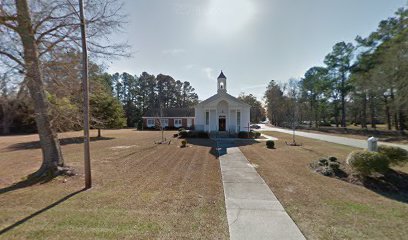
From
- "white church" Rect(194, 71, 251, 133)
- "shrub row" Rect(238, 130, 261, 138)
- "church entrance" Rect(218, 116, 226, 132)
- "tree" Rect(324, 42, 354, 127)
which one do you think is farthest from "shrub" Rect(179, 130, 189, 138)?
"tree" Rect(324, 42, 354, 127)

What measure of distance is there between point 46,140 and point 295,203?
9074 mm

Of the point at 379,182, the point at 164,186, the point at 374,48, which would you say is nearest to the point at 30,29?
the point at 164,186

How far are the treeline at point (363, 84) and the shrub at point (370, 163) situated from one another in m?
14.6

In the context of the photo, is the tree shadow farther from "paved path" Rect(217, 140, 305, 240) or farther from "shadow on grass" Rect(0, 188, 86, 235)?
"shadow on grass" Rect(0, 188, 86, 235)

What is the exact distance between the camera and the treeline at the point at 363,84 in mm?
22984

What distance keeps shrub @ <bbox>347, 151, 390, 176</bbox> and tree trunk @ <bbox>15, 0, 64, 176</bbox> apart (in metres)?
11.6

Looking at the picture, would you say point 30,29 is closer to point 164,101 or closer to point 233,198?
point 233,198

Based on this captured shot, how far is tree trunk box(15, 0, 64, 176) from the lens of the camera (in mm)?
6879

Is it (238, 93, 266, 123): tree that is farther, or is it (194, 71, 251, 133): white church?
(238, 93, 266, 123): tree

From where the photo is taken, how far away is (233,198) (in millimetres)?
5590

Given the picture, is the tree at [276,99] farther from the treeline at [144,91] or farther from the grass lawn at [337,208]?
the grass lawn at [337,208]

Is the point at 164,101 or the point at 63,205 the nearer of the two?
the point at 63,205

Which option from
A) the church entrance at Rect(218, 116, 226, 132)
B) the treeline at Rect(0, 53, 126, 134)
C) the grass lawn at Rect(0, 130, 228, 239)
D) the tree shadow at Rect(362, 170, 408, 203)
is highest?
the treeline at Rect(0, 53, 126, 134)

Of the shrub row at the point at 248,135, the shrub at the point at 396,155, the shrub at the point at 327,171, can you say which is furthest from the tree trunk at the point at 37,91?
the shrub row at the point at 248,135
